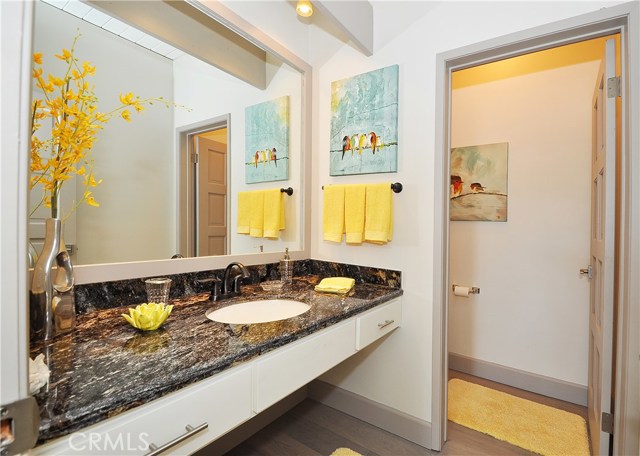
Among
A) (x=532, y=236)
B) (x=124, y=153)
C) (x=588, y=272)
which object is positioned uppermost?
(x=124, y=153)

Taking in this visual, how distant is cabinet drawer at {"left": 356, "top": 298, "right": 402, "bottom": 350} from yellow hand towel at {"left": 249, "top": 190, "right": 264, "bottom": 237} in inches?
30.8

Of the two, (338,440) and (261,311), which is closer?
(261,311)

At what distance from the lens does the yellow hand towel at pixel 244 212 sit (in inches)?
67.1

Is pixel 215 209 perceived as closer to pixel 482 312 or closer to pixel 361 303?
pixel 361 303

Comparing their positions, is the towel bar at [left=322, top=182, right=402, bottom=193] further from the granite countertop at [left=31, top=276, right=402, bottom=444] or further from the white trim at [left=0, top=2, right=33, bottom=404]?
the white trim at [left=0, top=2, right=33, bottom=404]

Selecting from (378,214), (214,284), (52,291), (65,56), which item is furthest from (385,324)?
(65,56)

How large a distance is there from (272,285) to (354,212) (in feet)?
2.00

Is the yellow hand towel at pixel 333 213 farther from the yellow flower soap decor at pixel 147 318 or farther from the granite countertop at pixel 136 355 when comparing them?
the yellow flower soap decor at pixel 147 318

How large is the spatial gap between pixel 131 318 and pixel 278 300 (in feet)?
1.97

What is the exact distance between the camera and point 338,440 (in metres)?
1.67

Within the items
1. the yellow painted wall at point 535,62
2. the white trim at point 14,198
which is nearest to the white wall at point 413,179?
the yellow painted wall at point 535,62

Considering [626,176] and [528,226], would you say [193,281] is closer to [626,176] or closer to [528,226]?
[626,176]

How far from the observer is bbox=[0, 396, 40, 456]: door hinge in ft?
1.31

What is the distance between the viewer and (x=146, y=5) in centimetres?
126
